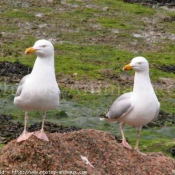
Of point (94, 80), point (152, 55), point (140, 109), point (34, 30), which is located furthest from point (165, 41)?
point (140, 109)

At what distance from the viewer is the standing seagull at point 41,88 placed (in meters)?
9.64

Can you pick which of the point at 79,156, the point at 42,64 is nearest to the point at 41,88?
the point at 42,64

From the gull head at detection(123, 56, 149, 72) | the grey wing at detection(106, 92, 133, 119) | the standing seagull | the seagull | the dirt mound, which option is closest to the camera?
the dirt mound

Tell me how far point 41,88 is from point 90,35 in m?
18.0

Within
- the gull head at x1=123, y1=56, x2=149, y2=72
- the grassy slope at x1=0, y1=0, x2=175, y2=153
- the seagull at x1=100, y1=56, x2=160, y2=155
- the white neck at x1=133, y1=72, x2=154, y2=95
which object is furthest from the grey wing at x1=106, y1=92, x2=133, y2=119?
the grassy slope at x1=0, y1=0, x2=175, y2=153

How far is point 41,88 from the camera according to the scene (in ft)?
31.7

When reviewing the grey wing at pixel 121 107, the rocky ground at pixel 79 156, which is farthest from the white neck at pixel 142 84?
the rocky ground at pixel 79 156

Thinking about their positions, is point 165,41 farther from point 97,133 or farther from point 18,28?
point 97,133

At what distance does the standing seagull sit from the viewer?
9.64 meters

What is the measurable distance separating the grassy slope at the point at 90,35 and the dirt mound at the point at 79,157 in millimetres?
7794

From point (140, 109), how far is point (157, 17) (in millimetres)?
21440

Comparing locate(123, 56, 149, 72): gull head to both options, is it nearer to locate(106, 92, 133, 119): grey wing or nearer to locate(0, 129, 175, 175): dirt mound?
locate(106, 92, 133, 119): grey wing

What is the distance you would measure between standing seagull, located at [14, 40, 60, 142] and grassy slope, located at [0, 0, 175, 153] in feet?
28.3

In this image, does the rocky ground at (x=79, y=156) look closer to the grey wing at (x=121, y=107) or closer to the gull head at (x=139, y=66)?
the grey wing at (x=121, y=107)
